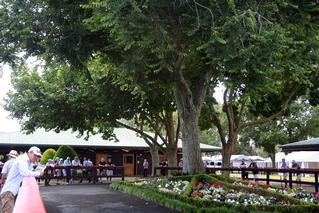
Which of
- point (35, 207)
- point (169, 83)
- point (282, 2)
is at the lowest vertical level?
point (35, 207)

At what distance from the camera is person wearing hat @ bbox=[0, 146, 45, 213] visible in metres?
8.03

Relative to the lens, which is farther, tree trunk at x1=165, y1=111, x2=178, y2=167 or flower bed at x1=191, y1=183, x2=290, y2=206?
tree trunk at x1=165, y1=111, x2=178, y2=167

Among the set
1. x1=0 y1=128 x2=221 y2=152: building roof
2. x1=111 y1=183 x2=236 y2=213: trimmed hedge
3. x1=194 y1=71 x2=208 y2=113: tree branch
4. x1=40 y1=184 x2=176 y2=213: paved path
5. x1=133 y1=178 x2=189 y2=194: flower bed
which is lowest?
x1=40 y1=184 x2=176 y2=213: paved path

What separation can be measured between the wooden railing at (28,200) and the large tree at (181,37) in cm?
503

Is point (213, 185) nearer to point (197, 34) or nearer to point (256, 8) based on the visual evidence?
point (197, 34)

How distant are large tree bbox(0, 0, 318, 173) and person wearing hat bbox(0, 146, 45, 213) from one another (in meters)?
4.46

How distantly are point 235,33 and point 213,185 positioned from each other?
566 centimetres

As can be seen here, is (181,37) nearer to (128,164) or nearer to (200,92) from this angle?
(200,92)

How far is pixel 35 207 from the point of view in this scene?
7.30m

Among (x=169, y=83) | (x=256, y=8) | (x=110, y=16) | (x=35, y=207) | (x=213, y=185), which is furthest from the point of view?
(x=169, y=83)

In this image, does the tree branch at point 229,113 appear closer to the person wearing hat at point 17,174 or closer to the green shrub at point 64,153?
the green shrub at point 64,153

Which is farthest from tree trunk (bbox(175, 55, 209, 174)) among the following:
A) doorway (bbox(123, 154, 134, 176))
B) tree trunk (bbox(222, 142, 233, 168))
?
doorway (bbox(123, 154, 134, 176))

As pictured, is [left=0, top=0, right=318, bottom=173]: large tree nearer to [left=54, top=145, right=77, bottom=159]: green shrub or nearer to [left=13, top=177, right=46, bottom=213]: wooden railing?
[left=13, top=177, right=46, bottom=213]: wooden railing

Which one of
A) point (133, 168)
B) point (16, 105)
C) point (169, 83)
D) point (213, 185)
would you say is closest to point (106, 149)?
point (133, 168)
